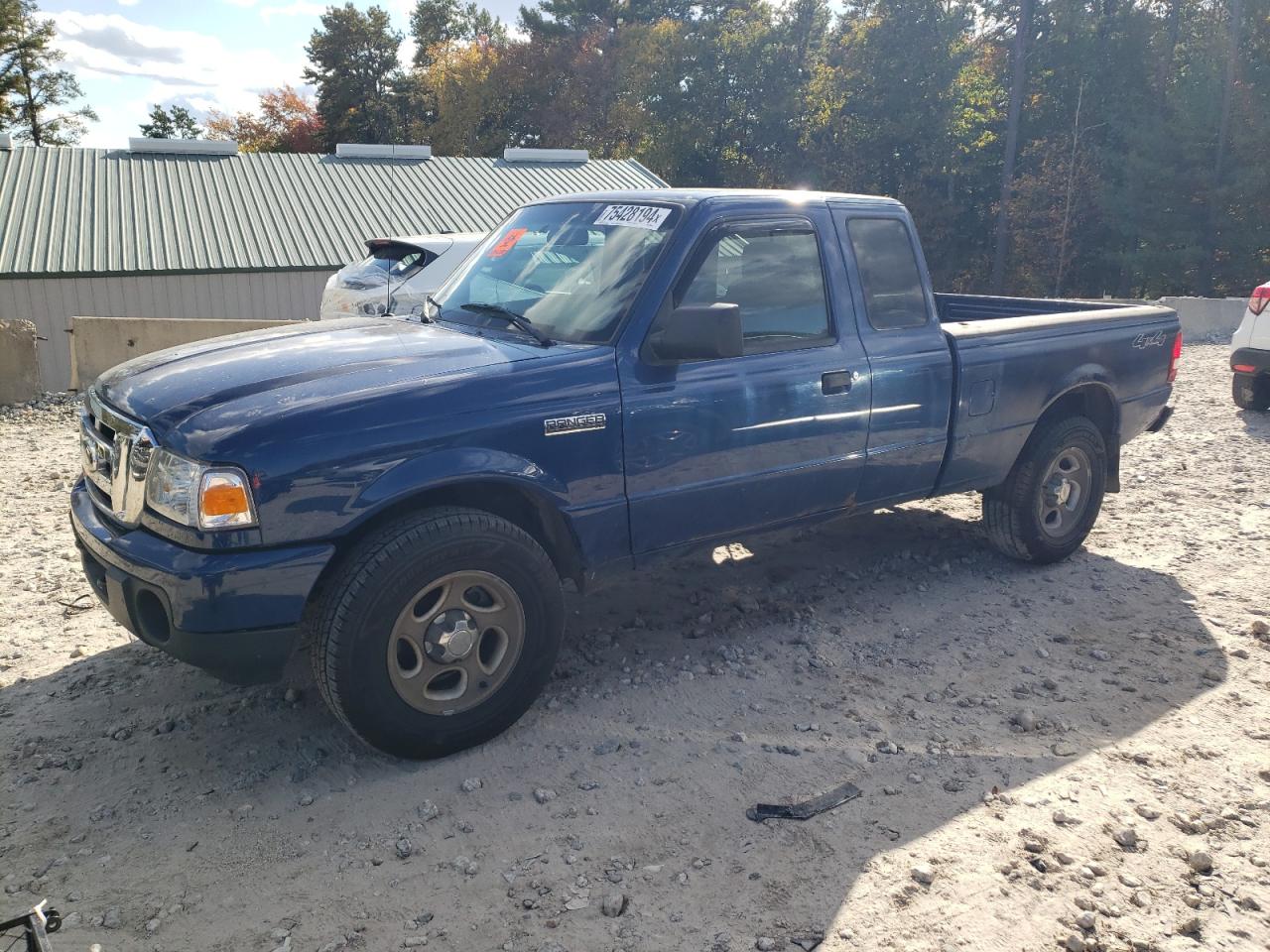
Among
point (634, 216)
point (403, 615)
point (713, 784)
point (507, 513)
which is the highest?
point (634, 216)

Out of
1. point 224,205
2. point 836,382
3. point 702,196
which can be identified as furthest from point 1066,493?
point 224,205

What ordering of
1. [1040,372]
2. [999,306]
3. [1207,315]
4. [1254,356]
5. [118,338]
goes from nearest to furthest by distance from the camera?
[1040,372]
[999,306]
[1254,356]
[118,338]
[1207,315]

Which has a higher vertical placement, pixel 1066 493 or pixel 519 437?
pixel 519 437

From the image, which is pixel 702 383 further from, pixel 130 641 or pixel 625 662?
pixel 130 641

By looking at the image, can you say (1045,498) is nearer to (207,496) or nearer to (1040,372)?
(1040,372)

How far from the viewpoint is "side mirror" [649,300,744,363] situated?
371cm

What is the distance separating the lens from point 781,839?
3234 mm

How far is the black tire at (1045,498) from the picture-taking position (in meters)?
5.51

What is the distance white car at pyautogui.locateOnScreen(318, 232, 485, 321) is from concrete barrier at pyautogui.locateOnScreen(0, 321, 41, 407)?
3196 mm

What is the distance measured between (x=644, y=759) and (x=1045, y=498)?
3159 millimetres

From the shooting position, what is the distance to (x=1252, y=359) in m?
9.58

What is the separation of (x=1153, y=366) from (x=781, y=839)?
4284mm

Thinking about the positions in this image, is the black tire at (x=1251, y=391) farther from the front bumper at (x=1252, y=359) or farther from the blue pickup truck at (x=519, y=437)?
the blue pickup truck at (x=519, y=437)

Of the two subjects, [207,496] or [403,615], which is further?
[403,615]
